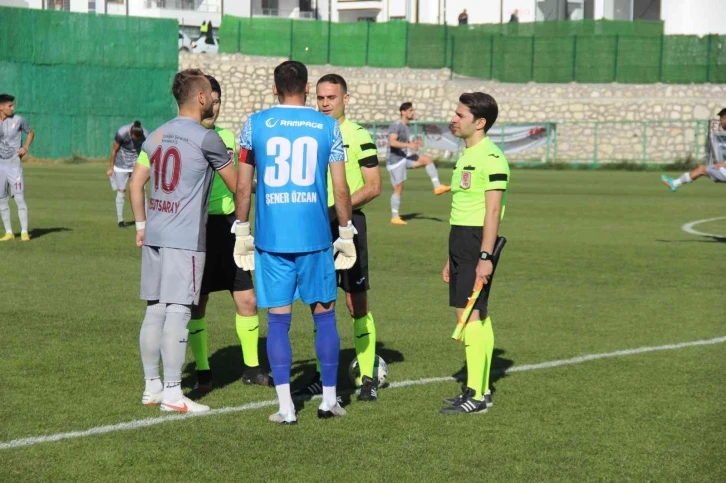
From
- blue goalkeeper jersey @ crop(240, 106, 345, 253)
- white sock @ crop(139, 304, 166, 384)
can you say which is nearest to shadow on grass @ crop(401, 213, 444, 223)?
white sock @ crop(139, 304, 166, 384)

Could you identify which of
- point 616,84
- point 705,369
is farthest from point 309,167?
point 616,84

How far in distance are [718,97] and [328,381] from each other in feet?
146

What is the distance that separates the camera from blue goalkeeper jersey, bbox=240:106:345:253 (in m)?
6.59

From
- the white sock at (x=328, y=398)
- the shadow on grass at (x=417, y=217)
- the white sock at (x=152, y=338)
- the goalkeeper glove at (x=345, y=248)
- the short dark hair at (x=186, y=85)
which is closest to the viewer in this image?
the goalkeeper glove at (x=345, y=248)

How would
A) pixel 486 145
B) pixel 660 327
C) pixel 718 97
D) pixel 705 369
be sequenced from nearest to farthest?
pixel 486 145, pixel 705 369, pixel 660 327, pixel 718 97

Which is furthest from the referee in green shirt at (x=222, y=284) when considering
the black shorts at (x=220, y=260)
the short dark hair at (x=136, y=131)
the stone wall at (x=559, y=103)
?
the stone wall at (x=559, y=103)

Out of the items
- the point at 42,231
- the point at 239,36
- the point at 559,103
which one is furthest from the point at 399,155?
the point at 239,36

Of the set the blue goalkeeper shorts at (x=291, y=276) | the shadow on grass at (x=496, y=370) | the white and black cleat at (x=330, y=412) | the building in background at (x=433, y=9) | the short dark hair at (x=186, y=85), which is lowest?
the shadow on grass at (x=496, y=370)

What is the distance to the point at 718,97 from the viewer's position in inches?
1891

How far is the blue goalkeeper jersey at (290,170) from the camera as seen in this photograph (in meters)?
6.59

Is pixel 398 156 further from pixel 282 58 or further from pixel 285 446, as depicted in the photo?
pixel 282 58

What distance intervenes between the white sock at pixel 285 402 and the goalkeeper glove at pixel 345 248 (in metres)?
0.81

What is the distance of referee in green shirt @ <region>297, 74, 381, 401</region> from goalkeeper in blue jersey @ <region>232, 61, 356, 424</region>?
73 cm

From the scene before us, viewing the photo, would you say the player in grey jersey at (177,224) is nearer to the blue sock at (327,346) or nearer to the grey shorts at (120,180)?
the blue sock at (327,346)
